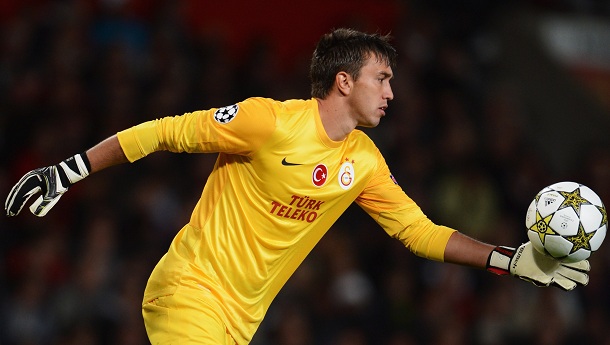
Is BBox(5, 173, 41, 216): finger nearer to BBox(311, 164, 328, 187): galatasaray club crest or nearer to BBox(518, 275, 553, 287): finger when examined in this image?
BBox(311, 164, 328, 187): galatasaray club crest

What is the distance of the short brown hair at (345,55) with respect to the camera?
573 cm

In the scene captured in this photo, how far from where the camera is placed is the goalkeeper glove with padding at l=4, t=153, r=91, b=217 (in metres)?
5.29

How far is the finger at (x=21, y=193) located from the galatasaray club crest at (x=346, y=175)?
159 cm

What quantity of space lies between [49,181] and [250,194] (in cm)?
103

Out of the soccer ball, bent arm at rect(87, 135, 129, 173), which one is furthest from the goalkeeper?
the soccer ball

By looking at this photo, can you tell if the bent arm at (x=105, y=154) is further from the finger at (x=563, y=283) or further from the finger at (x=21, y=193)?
the finger at (x=563, y=283)

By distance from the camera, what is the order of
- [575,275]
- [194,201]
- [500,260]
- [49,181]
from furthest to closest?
[194,201] < [500,260] < [575,275] < [49,181]

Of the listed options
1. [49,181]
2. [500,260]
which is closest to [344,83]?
[500,260]

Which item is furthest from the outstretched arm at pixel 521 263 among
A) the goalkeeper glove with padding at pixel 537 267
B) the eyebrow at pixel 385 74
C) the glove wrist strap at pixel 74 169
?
the glove wrist strap at pixel 74 169

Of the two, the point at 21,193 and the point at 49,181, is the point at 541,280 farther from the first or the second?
the point at 21,193

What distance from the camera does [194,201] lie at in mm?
9773

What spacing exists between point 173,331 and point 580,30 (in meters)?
10.3

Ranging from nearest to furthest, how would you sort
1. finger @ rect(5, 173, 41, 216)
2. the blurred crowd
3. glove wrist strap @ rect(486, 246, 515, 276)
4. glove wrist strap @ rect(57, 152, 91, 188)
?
finger @ rect(5, 173, 41, 216) < glove wrist strap @ rect(57, 152, 91, 188) < glove wrist strap @ rect(486, 246, 515, 276) < the blurred crowd

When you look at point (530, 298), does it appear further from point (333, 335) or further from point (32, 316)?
point (32, 316)
